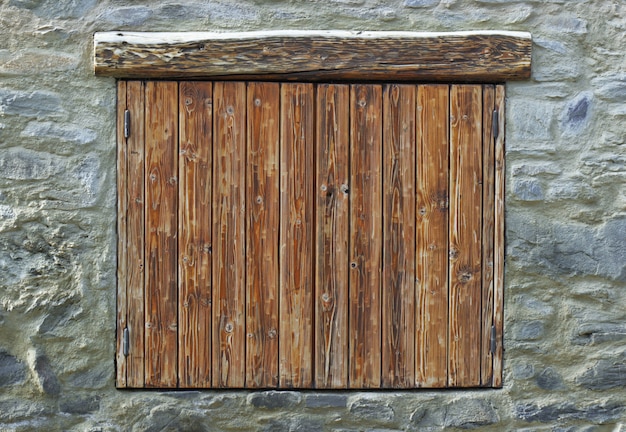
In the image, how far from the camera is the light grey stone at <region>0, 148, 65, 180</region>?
3.55 metres

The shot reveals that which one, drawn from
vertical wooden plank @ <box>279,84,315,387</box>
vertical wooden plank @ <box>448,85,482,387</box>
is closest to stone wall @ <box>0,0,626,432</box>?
vertical wooden plank @ <box>448,85,482,387</box>

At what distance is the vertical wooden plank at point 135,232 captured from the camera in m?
3.60

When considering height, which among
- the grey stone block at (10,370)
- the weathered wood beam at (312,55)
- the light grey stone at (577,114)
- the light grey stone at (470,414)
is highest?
the weathered wood beam at (312,55)

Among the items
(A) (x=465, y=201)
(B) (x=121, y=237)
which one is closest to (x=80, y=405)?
(B) (x=121, y=237)

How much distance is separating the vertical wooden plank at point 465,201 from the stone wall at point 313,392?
0.14m

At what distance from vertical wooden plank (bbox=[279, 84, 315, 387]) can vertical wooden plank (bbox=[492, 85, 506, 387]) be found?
81 cm

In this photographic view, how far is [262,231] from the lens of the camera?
12.0 feet

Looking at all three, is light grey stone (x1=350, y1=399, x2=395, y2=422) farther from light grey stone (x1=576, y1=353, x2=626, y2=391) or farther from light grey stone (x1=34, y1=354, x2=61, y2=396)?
light grey stone (x1=34, y1=354, x2=61, y2=396)

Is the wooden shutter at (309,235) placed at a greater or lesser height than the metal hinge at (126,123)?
lesser

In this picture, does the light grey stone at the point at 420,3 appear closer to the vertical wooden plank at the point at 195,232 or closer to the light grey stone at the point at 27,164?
the vertical wooden plank at the point at 195,232

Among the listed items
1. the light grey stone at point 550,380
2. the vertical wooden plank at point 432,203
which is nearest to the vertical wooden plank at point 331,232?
the vertical wooden plank at point 432,203

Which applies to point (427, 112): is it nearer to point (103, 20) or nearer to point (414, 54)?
point (414, 54)

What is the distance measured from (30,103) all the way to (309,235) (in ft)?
4.33

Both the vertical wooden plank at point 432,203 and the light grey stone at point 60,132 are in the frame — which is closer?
the light grey stone at point 60,132
